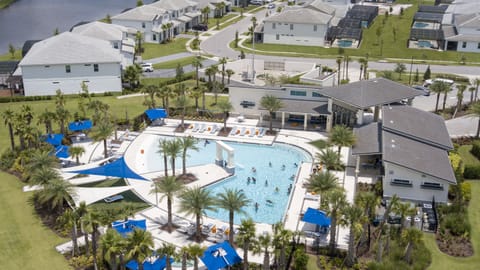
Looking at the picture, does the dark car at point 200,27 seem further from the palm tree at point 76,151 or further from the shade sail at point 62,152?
the palm tree at point 76,151

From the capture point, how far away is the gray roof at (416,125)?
4509 cm

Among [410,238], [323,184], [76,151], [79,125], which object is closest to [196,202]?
[323,184]

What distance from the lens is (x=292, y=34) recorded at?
3770 inches

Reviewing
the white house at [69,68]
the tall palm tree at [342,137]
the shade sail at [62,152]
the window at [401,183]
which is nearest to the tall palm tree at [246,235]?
the window at [401,183]

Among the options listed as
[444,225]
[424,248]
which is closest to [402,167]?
[444,225]

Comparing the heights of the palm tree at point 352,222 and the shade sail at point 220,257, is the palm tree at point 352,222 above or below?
above

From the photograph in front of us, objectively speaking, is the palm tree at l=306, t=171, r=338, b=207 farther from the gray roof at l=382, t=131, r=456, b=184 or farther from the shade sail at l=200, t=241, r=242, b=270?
the shade sail at l=200, t=241, r=242, b=270

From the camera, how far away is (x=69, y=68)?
2611 inches

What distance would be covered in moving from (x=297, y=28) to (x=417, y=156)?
2237 inches

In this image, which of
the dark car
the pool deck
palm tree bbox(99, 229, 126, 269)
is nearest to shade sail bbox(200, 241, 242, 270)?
the pool deck

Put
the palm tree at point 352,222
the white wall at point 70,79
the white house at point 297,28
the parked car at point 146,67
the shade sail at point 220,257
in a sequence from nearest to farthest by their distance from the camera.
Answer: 1. the shade sail at point 220,257
2. the palm tree at point 352,222
3. the white wall at point 70,79
4. the parked car at point 146,67
5. the white house at point 297,28

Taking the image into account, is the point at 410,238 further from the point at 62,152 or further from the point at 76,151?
the point at 62,152

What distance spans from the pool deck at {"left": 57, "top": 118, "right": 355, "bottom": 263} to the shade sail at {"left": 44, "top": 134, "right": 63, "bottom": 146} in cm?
267

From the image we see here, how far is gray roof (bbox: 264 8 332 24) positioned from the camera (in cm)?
9438
